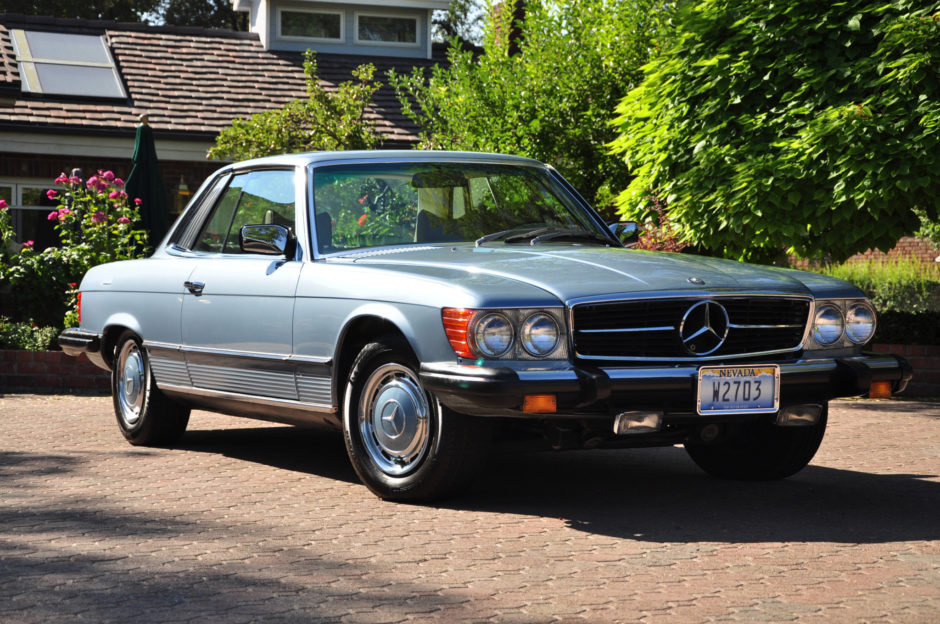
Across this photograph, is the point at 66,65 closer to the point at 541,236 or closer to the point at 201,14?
the point at 541,236

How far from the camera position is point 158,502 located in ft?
20.6

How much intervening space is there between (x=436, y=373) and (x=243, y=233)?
5.94ft

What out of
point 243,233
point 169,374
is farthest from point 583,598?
point 169,374

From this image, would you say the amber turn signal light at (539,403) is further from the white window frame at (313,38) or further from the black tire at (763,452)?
the white window frame at (313,38)

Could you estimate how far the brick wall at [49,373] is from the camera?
486 inches

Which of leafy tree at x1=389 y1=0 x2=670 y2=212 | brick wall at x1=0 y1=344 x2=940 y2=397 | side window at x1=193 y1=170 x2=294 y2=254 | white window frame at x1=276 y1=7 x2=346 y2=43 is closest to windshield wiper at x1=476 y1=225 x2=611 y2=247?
side window at x1=193 y1=170 x2=294 y2=254

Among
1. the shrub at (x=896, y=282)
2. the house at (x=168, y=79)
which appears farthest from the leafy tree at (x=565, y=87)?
the house at (x=168, y=79)

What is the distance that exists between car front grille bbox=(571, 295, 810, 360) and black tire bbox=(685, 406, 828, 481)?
557mm

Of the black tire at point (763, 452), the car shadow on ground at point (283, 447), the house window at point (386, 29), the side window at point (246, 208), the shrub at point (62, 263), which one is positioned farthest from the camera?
the house window at point (386, 29)

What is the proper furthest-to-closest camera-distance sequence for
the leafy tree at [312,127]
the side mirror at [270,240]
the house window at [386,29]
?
the house window at [386,29] < the leafy tree at [312,127] < the side mirror at [270,240]

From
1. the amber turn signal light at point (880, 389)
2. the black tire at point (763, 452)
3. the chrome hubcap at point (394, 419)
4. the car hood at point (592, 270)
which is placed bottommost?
the black tire at point (763, 452)

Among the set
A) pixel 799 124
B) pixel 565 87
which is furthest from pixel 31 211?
pixel 799 124

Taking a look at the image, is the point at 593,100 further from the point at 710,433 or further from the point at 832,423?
the point at 710,433

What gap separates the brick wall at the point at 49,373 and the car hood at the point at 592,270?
6492mm
